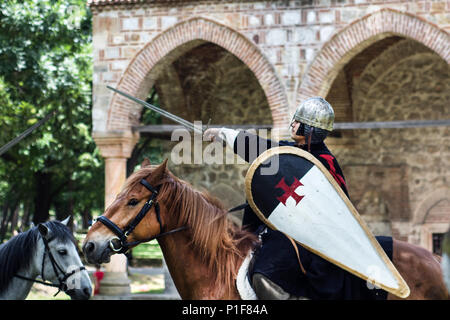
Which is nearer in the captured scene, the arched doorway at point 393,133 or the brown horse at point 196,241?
the brown horse at point 196,241

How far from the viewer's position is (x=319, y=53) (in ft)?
37.0

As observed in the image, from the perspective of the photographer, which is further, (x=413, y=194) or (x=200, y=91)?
(x=200, y=91)

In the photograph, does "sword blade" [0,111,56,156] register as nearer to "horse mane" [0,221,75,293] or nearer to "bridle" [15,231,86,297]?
"horse mane" [0,221,75,293]

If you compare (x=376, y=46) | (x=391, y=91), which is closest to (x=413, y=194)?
(x=391, y=91)

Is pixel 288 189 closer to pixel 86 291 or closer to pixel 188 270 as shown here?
pixel 188 270

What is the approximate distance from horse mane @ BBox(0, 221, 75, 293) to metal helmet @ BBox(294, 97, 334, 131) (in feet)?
8.97

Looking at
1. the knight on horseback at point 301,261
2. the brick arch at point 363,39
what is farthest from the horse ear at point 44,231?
the brick arch at point 363,39

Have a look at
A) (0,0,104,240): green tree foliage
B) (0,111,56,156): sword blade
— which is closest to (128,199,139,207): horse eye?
(0,111,56,156): sword blade

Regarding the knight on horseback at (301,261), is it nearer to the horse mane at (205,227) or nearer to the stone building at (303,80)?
the horse mane at (205,227)

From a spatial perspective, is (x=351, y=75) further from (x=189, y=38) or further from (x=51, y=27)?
(x=51, y=27)

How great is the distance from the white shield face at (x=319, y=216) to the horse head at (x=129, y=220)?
618mm

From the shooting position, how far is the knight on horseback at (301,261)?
3652 millimetres

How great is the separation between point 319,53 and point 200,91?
4.41 meters

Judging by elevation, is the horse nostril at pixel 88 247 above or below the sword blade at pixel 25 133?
below
